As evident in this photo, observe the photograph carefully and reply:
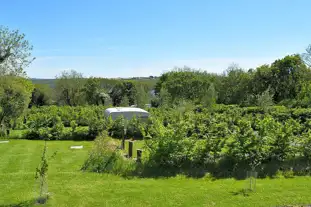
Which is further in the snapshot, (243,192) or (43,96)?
(43,96)

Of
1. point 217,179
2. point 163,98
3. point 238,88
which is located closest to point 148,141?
point 217,179

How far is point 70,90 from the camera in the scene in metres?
40.3

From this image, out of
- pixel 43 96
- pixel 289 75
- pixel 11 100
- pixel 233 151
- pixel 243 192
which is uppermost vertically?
pixel 289 75

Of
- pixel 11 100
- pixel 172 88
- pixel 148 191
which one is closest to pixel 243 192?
pixel 148 191

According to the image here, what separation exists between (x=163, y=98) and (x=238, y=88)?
10.6 metres

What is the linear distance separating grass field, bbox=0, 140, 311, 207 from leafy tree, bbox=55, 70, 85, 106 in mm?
33929

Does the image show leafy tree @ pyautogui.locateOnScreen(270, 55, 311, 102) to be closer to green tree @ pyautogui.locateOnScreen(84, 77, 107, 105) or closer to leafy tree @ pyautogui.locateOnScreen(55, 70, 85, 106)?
green tree @ pyautogui.locateOnScreen(84, 77, 107, 105)

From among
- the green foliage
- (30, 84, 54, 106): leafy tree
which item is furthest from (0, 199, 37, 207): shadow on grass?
(30, 84, 54, 106): leafy tree

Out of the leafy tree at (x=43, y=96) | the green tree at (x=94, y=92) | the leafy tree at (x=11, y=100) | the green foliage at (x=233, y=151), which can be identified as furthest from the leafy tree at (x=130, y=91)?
the green foliage at (x=233, y=151)

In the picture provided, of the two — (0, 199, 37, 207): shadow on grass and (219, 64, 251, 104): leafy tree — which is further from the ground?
(219, 64, 251, 104): leafy tree

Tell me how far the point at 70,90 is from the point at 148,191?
120 ft

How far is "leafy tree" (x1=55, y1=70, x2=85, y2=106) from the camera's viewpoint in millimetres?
40031

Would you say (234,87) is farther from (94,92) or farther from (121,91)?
(94,92)

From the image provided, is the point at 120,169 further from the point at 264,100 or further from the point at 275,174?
the point at 264,100
